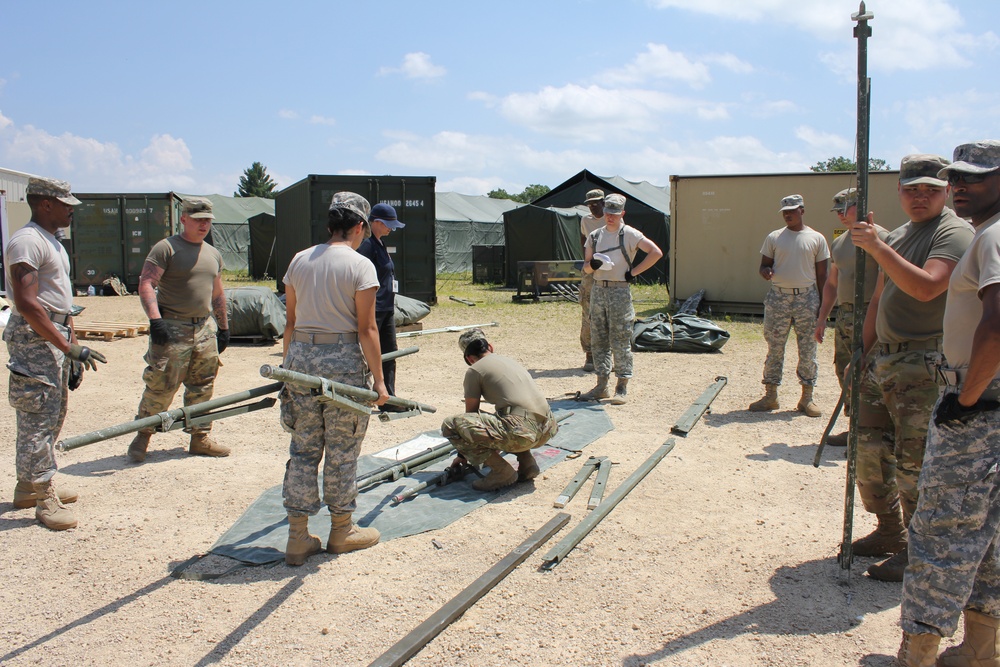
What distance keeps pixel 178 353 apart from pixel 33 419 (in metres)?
1.33

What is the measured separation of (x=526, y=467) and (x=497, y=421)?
1.49 feet

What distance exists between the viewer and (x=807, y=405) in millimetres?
7082

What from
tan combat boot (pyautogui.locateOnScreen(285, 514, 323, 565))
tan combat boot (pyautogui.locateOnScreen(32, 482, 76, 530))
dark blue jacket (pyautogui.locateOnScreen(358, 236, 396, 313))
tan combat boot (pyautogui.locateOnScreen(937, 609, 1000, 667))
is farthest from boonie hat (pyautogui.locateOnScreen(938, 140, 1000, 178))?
dark blue jacket (pyautogui.locateOnScreen(358, 236, 396, 313))

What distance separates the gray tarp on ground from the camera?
416 centimetres

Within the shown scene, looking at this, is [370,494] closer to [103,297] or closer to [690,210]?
[690,210]

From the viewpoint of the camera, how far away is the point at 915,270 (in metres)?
3.17

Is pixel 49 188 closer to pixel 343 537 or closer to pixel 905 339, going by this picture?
pixel 343 537

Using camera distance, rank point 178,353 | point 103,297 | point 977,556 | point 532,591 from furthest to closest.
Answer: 1. point 103,297
2. point 178,353
3. point 532,591
4. point 977,556

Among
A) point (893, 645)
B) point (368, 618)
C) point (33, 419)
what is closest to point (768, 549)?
point (893, 645)

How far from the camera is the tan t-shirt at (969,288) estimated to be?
2553 mm

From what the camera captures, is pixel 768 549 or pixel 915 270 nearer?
pixel 915 270

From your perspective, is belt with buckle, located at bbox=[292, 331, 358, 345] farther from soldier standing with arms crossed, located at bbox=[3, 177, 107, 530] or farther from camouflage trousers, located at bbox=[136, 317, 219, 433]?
camouflage trousers, located at bbox=[136, 317, 219, 433]

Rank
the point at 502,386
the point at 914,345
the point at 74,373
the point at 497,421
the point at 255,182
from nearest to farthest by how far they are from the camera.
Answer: the point at 914,345 < the point at 74,373 < the point at 497,421 < the point at 502,386 < the point at 255,182

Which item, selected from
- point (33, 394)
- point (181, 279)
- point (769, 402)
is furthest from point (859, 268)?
point (181, 279)
